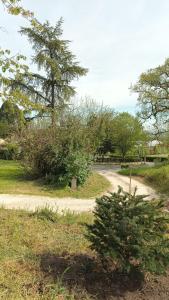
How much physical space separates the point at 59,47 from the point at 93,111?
698cm

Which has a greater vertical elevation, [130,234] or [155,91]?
[155,91]

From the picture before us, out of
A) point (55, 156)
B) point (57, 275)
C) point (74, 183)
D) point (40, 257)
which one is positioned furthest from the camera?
point (55, 156)

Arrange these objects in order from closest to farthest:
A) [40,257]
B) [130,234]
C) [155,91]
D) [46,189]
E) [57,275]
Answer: [130,234] < [57,275] < [40,257] < [46,189] < [155,91]

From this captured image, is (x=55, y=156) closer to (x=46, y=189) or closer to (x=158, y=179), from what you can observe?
(x=46, y=189)

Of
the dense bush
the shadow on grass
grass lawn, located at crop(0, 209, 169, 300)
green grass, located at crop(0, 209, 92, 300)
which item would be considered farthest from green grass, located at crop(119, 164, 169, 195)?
the shadow on grass

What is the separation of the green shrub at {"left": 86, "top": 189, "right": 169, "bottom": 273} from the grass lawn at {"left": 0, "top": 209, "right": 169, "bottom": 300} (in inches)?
9.8

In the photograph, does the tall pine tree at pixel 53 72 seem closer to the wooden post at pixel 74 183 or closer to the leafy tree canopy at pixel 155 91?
the leafy tree canopy at pixel 155 91

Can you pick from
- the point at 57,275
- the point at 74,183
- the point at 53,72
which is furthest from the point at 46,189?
the point at 53,72


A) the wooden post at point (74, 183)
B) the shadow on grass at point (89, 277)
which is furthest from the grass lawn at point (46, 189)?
the shadow on grass at point (89, 277)

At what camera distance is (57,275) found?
11.8 ft

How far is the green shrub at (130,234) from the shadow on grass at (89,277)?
0.16 meters

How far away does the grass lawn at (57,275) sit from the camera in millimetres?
3266

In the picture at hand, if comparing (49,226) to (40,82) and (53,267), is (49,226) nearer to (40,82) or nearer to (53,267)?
(53,267)

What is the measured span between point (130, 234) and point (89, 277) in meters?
0.79
